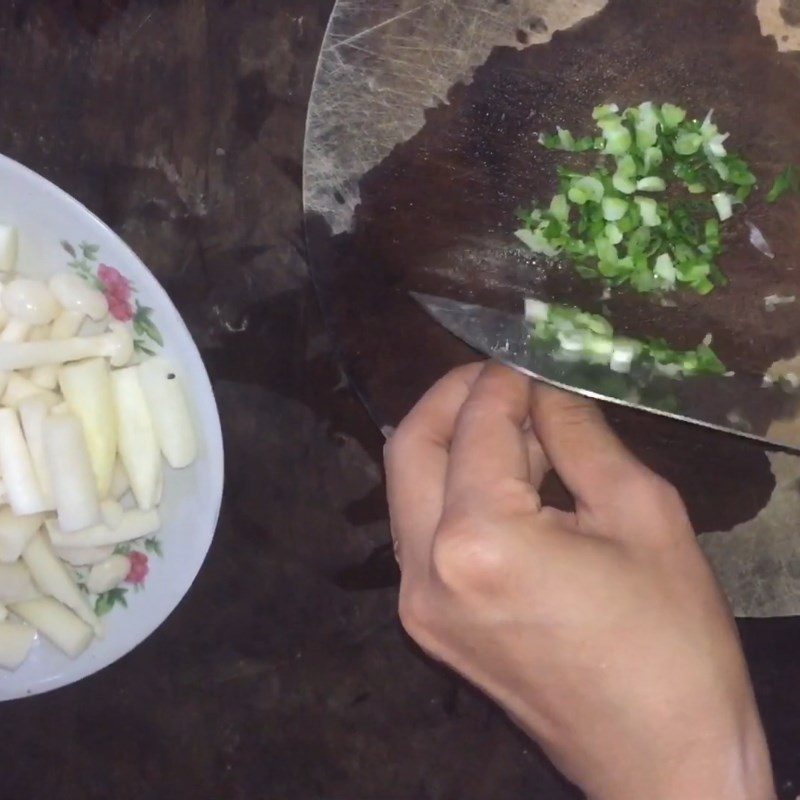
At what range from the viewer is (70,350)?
3.39 ft

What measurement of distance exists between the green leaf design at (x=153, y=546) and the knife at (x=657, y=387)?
49 centimetres

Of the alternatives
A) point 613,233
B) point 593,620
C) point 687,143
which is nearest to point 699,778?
point 593,620

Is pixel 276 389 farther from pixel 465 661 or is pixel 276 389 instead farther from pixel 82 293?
pixel 465 661

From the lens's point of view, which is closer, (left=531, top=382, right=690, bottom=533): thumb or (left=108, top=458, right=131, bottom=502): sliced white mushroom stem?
(left=531, top=382, right=690, bottom=533): thumb

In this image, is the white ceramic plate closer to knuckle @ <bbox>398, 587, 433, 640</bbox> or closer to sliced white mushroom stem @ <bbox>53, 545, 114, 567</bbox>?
sliced white mushroom stem @ <bbox>53, 545, 114, 567</bbox>

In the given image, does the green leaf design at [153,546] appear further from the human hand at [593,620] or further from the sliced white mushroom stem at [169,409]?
the human hand at [593,620]

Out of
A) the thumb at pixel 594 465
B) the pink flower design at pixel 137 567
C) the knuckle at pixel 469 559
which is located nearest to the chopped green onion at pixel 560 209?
the thumb at pixel 594 465

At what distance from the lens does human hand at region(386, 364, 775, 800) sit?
765mm

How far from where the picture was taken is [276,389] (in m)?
1.26

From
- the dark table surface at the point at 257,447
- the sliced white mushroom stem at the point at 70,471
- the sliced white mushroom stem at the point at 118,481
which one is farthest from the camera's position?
the dark table surface at the point at 257,447

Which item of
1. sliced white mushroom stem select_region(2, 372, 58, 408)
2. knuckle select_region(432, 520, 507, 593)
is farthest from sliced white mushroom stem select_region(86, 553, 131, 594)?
knuckle select_region(432, 520, 507, 593)

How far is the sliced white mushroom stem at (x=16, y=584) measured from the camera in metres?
1.10

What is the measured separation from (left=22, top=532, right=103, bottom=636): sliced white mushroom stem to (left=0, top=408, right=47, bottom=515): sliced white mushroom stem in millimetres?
74

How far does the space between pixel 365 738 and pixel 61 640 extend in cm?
50
